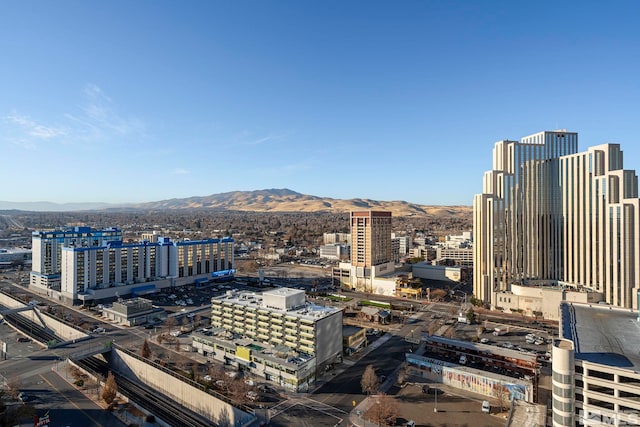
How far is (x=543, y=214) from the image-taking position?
1618 inches

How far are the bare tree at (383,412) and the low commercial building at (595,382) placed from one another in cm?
716

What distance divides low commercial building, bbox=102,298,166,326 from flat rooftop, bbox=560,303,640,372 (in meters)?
33.4

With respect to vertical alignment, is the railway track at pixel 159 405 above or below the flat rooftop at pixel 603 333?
below

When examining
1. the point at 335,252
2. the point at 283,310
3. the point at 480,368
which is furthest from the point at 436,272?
the point at 283,310

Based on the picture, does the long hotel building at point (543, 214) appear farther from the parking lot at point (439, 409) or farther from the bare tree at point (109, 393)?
the bare tree at point (109, 393)

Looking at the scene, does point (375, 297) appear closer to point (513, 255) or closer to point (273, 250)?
point (513, 255)

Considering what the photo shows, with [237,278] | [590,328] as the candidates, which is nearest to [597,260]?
[590,328]

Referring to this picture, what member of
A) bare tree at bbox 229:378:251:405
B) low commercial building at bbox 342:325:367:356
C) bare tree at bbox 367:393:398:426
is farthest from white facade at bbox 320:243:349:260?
bare tree at bbox 367:393:398:426

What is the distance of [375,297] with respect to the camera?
1805 inches

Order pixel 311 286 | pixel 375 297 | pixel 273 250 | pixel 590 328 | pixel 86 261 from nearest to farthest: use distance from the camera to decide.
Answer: pixel 590 328, pixel 86 261, pixel 375 297, pixel 311 286, pixel 273 250

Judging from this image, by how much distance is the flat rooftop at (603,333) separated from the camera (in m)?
15.2

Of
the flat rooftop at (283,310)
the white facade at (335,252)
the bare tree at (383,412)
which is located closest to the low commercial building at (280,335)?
the flat rooftop at (283,310)

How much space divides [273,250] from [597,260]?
58.3 meters

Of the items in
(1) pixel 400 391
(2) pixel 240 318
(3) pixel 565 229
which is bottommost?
(1) pixel 400 391
